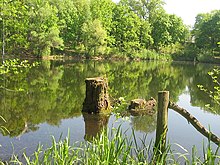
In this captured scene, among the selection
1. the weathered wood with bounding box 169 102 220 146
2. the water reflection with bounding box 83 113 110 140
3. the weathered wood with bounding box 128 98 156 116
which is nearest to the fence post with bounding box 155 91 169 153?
the weathered wood with bounding box 169 102 220 146

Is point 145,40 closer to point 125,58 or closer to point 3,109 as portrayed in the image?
point 125,58

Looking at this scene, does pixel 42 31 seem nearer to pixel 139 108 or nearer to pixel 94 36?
pixel 94 36

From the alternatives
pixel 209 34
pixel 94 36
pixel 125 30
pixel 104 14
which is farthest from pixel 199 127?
pixel 209 34

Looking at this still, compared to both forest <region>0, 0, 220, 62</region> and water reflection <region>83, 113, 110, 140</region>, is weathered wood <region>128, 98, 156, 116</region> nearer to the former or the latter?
water reflection <region>83, 113, 110, 140</region>

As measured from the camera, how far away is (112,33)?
66.5m

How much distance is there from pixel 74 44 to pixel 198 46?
27541mm

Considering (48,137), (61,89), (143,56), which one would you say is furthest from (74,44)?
(48,137)

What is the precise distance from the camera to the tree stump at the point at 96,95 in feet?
38.9

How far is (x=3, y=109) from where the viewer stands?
40.6 feet

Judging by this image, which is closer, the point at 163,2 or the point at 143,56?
the point at 143,56

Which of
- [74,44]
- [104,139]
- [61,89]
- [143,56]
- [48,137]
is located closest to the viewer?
[104,139]

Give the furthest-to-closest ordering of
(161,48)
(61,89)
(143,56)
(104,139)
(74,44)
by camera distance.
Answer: (161,48) < (143,56) < (74,44) < (61,89) < (104,139)

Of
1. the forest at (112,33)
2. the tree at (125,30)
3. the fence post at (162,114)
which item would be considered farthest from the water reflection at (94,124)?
the tree at (125,30)

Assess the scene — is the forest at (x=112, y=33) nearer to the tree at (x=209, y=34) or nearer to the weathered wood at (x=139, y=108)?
the tree at (x=209, y=34)
